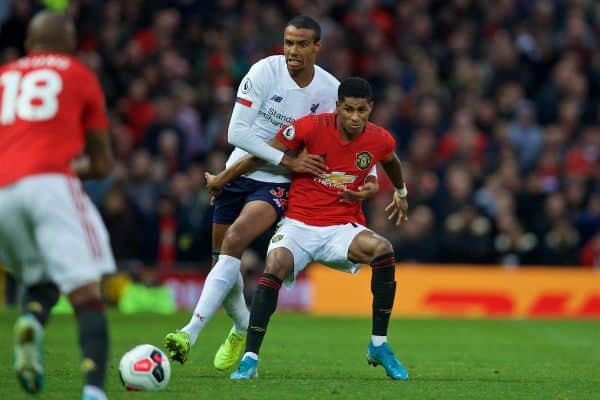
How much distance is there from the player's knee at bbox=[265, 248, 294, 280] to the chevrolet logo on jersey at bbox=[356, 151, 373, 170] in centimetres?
88

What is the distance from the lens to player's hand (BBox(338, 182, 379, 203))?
9.31m

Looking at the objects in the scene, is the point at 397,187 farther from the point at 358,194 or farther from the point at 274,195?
the point at 274,195

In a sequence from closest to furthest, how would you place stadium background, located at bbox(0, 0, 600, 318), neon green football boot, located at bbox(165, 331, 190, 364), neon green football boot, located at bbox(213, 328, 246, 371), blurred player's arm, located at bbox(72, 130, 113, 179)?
blurred player's arm, located at bbox(72, 130, 113, 179)
neon green football boot, located at bbox(165, 331, 190, 364)
neon green football boot, located at bbox(213, 328, 246, 371)
stadium background, located at bbox(0, 0, 600, 318)

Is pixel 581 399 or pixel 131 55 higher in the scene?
pixel 131 55

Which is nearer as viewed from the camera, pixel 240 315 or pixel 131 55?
pixel 240 315

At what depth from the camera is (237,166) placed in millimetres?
9391

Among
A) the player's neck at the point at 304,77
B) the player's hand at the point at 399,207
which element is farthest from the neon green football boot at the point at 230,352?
the player's neck at the point at 304,77

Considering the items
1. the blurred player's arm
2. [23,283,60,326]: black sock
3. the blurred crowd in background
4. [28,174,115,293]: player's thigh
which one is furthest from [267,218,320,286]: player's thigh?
the blurred crowd in background

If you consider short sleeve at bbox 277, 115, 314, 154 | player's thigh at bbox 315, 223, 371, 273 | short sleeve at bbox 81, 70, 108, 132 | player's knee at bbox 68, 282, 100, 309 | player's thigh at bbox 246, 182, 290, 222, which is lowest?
player's thigh at bbox 315, 223, 371, 273

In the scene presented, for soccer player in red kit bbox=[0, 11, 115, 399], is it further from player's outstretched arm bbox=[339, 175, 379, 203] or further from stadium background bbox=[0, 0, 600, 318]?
stadium background bbox=[0, 0, 600, 318]

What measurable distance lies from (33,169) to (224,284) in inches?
120

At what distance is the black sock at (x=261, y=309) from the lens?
8773 mm

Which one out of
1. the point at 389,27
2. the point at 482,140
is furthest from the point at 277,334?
the point at 389,27

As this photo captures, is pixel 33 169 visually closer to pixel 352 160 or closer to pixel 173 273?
pixel 352 160
